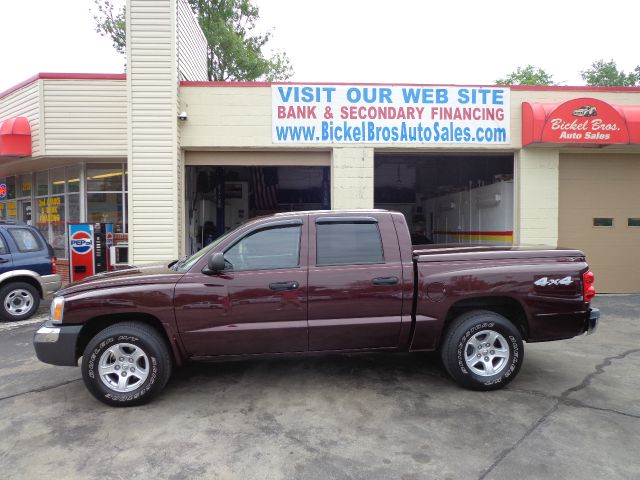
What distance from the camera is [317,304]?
4.36 metres

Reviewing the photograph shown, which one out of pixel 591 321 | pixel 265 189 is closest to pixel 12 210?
pixel 265 189

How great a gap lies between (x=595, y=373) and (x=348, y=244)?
10.6 ft

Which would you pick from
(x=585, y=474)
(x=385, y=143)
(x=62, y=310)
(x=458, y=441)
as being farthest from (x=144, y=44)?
(x=585, y=474)

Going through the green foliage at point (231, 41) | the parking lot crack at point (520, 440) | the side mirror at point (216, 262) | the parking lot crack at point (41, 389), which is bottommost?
the parking lot crack at point (41, 389)

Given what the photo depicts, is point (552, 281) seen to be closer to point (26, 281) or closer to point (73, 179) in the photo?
point (26, 281)

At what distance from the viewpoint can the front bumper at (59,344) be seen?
417cm

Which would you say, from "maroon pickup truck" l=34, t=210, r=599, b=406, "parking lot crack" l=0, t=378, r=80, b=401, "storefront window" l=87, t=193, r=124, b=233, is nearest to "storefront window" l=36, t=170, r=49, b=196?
"storefront window" l=87, t=193, r=124, b=233

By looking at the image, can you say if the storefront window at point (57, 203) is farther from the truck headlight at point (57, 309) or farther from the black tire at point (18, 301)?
the truck headlight at point (57, 309)

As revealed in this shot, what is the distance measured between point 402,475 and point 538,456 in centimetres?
107

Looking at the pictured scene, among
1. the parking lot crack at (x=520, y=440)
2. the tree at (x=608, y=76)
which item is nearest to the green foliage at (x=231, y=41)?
the parking lot crack at (x=520, y=440)

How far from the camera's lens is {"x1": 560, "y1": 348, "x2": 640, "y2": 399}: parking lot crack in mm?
4539

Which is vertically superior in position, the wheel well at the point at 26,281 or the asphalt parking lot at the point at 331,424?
the wheel well at the point at 26,281

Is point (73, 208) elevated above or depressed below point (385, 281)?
above

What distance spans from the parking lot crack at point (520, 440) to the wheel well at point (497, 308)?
0.81 m
